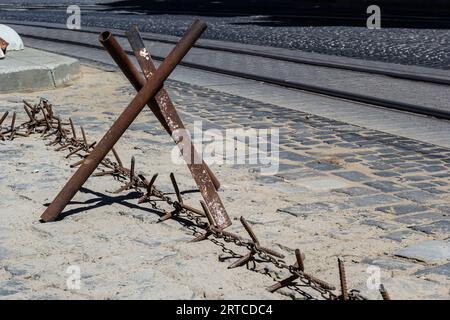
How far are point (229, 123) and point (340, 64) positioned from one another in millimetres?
5675

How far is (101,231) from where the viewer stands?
15.4ft

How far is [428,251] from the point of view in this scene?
14.4 feet

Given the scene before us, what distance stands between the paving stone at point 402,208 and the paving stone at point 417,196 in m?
0.16

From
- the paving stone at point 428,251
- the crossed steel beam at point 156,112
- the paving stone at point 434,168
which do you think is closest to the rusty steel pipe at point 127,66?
the crossed steel beam at point 156,112

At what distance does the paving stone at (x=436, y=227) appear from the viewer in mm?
4774

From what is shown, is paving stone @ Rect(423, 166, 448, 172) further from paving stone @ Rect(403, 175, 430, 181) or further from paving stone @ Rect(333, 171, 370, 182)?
paving stone @ Rect(333, 171, 370, 182)

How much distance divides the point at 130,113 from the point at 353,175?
80.6 inches

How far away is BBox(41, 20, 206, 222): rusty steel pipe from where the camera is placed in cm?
477

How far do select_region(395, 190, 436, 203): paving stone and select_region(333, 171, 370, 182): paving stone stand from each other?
0.45 meters

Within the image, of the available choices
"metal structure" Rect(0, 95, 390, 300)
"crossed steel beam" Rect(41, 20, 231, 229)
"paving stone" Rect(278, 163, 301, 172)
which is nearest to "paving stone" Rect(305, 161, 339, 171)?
"paving stone" Rect(278, 163, 301, 172)

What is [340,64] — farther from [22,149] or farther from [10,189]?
[10,189]

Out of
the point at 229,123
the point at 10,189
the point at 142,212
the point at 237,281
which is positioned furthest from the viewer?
the point at 229,123
